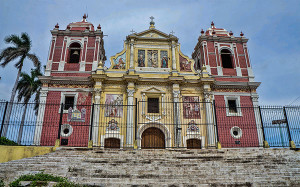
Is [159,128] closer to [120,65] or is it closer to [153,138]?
[153,138]

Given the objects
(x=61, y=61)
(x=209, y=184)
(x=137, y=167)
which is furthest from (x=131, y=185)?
(x=61, y=61)

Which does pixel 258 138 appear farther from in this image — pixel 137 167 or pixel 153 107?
pixel 137 167

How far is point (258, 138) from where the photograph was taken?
1688 cm

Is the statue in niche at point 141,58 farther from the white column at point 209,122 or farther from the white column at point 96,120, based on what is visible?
the white column at point 209,122

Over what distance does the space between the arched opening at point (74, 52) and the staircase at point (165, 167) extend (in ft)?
37.4

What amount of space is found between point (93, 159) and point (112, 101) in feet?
30.3

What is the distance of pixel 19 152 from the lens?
9578mm

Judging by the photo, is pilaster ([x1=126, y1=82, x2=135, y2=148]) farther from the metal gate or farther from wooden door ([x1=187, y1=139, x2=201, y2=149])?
wooden door ([x1=187, y1=139, x2=201, y2=149])

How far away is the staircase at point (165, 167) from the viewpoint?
666cm

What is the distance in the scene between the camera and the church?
1617cm

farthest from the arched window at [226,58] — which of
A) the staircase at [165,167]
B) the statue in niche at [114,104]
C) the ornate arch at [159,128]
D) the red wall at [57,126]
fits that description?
the staircase at [165,167]

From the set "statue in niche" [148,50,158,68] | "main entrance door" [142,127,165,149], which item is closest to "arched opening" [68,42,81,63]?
"statue in niche" [148,50,158,68]

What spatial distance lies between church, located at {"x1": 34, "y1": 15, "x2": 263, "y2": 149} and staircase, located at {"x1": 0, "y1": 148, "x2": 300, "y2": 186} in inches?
251

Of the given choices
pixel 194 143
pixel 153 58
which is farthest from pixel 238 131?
pixel 153 58
